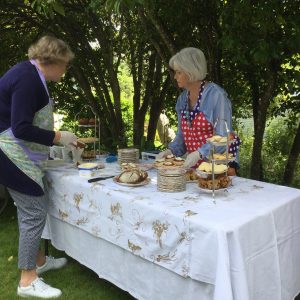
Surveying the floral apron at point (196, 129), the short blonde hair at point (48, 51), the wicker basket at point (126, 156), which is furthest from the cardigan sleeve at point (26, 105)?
the floral apron at point (196, 129)

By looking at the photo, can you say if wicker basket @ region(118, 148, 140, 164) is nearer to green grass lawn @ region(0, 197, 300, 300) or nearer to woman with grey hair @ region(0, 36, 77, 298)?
woman with grey hair @ region(0, 36, 77, 298)

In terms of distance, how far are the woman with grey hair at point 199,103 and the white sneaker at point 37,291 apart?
1291 mm

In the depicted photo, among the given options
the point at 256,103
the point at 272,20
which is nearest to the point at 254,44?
the point at 272,20

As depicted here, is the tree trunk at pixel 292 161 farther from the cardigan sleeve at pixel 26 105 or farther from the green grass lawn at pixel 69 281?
the cardigan sleeve at pixel 26 105

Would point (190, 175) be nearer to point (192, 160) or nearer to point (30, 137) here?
point (192, 160)

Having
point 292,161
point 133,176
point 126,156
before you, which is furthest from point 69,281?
point 292,161

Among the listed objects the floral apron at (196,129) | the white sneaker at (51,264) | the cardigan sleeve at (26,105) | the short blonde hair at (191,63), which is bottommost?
the white sneaker at (51,264)

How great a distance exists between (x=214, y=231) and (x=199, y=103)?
1179 millimetres

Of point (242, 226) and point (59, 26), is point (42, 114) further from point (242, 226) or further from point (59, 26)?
point (59, 26)

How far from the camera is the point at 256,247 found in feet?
6.19

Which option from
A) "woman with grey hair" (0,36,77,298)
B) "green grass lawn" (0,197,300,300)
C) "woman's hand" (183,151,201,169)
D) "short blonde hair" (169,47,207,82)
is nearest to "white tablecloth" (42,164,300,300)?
"woman's hand" (183,151,201,169)

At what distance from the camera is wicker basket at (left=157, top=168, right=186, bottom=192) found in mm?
2246

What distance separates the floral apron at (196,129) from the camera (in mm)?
2701

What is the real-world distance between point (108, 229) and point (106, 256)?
0.24 metres
